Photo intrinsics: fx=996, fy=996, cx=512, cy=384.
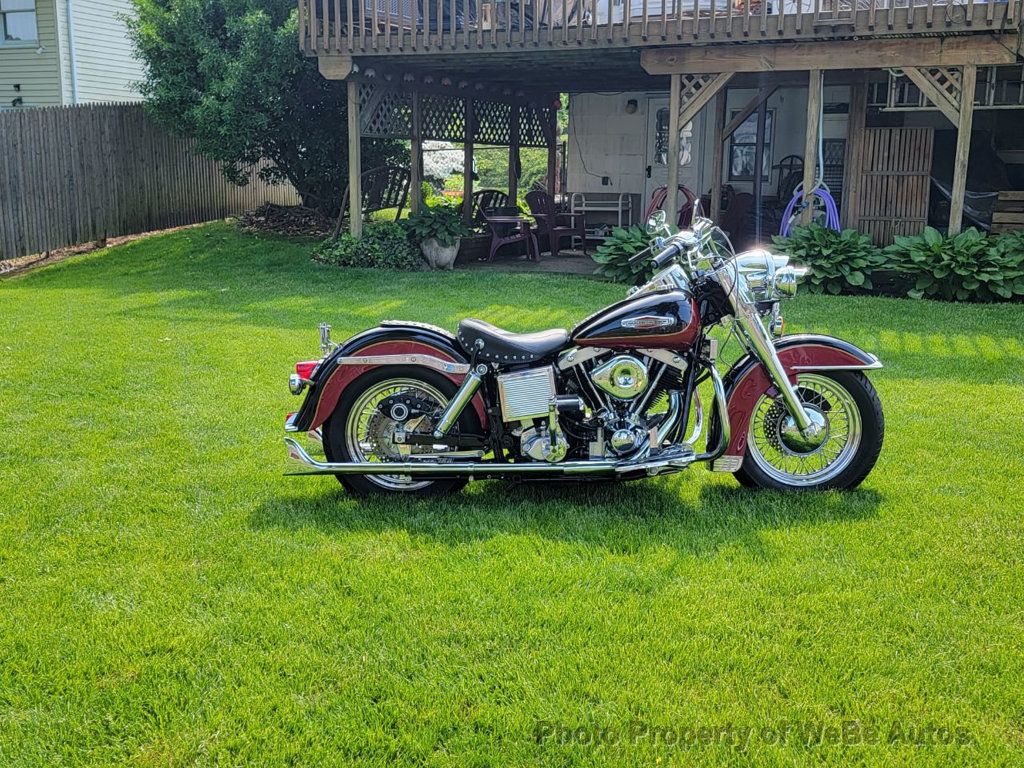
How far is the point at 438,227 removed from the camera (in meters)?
12.7

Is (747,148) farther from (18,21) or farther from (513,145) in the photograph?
(18,21)

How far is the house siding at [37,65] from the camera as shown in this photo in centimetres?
1698

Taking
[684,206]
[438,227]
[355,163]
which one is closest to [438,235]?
[438,227]

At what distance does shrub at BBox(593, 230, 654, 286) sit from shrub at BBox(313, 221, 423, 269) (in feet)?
9.00

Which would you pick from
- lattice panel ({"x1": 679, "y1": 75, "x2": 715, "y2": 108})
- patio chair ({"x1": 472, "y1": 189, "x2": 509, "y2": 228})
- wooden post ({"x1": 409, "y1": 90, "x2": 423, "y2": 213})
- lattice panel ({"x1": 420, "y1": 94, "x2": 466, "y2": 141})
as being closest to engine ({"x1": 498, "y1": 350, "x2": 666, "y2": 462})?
lattice panel ({"x1": 679, "y1": 75, "x2": 715, "y2": 108})

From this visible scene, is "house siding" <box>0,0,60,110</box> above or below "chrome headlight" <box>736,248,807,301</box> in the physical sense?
above

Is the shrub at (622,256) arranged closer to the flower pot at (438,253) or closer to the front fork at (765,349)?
the flower pot at (438,253)

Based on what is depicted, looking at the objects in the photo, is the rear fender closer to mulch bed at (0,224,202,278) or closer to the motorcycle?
the motorcycle

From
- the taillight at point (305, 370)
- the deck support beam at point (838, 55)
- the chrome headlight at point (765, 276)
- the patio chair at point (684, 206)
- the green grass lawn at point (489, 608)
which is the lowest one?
the green grass lawn at point (489, 608)

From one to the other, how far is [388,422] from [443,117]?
11.3 metres

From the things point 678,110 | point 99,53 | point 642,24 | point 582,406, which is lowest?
point 582,406

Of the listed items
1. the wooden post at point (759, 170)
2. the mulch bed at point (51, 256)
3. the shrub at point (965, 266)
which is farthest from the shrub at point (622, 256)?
the mulch bed at point (51, 256)

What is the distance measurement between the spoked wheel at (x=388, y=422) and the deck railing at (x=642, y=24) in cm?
750

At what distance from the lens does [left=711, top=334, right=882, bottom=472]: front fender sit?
4.07m
